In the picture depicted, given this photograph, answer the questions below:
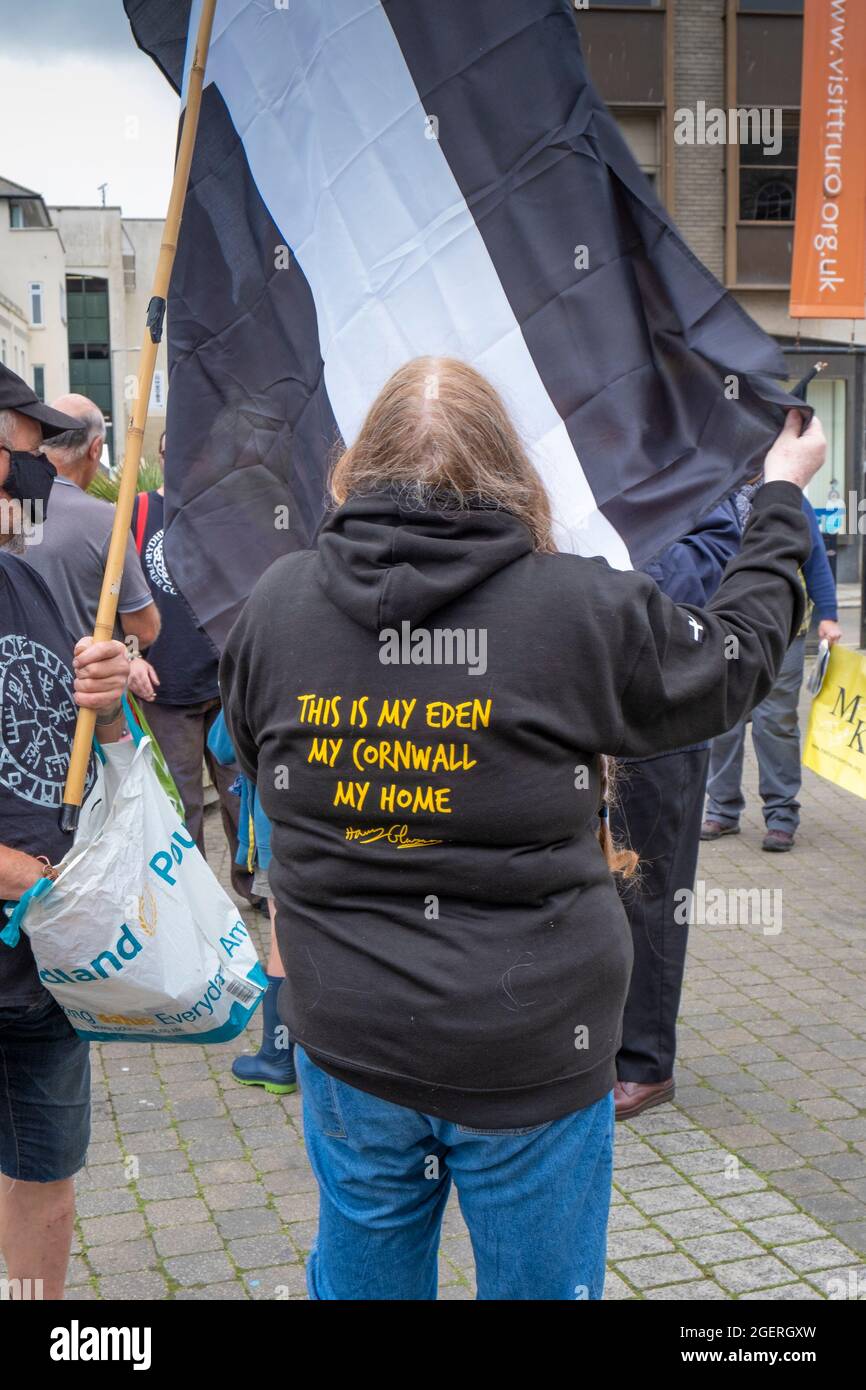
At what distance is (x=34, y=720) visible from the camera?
9.09ft

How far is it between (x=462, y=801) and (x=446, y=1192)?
697 mm

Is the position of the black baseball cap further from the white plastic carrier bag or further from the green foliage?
the green foliage

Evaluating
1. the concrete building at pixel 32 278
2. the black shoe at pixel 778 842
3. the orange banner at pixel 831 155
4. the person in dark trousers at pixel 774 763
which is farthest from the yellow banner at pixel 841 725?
the concrete building at pixel 32 278

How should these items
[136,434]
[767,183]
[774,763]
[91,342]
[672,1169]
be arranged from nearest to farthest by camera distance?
[136,434] → [672,1169] → [774,763] → [767,183] → [91,342]

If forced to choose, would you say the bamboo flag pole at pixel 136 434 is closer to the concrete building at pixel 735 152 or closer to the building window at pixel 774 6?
the concrete building at pixel 735 152

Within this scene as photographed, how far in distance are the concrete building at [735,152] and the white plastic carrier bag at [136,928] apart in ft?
67.5

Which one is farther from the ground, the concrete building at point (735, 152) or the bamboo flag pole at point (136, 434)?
the concrete building at point (735, 152)

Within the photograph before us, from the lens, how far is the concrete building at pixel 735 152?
22969 mm

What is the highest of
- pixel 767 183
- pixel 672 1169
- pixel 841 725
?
pixel 767 183

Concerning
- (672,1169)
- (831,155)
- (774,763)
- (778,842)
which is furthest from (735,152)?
(672,1169)

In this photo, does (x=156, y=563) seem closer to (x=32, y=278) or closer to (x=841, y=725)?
(x=841, y=725)

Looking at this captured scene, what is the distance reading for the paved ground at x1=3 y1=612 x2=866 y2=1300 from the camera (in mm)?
3654

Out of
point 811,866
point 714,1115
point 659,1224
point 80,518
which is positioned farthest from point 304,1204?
point 811,866

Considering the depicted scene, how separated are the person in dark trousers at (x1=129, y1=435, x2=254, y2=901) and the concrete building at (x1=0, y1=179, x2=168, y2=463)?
61.5 meters
